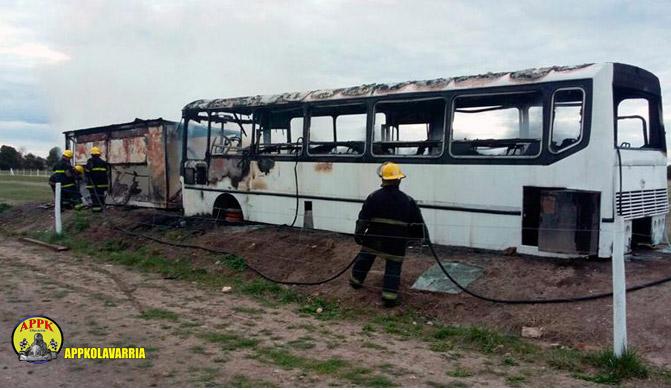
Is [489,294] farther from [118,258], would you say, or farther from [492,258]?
[118,258]

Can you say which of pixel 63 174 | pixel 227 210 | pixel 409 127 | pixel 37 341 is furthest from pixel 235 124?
pixel 37 341

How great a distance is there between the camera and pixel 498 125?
8.37 m

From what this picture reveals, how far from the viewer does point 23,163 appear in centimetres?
8169

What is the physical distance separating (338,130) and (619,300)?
20.1ft

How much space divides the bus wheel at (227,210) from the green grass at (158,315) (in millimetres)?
4653

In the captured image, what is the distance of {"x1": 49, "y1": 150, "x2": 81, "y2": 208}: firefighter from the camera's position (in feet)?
47.6

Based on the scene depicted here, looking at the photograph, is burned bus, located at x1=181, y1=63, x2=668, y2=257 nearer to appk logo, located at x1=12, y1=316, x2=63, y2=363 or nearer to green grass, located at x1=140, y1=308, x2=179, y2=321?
green grass, located at x1=140, y1=308, x2=179, y2=321

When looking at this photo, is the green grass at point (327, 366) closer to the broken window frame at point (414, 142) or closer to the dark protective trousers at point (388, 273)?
the dark protective trousers at point (388, 273)

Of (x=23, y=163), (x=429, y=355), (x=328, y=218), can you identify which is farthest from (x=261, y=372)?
(x=23, y=163)

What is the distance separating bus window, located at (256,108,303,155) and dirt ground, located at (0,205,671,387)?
67.5 inches

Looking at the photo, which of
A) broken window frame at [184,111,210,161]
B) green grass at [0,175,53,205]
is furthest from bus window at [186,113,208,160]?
green grass at [0,175,53,205]

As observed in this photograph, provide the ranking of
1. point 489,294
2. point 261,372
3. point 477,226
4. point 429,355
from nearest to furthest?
1. point 261,372
2. point 429,355
3. point 489,294
4. point 477,226

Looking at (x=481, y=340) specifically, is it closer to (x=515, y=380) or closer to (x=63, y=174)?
(x=515, y=380)

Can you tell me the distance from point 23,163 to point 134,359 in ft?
289
